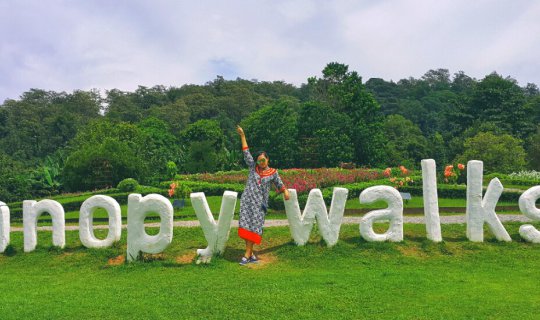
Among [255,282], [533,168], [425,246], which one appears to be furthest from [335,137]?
[255,282]

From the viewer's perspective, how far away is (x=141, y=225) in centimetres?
924

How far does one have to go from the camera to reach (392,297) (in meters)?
6.81

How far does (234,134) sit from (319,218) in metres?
39.3

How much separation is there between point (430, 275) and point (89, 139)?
3164 cm

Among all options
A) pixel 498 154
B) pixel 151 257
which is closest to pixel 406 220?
pixel 151 257

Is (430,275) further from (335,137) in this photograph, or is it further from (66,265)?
(335,137)

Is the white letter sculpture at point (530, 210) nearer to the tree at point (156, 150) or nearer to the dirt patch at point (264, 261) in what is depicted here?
the dirt patch at point (264, 261)

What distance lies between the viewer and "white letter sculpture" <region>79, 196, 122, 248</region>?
983 cm

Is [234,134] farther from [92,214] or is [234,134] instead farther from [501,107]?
[92,214]

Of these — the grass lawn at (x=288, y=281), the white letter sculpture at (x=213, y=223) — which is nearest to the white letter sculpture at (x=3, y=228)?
the grass lawn at (x=288, y=281)

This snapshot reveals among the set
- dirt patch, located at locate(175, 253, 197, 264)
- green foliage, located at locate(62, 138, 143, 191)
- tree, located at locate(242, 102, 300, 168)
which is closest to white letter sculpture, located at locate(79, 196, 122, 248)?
dirt patch, located at locate(175, 253, 197, 264)

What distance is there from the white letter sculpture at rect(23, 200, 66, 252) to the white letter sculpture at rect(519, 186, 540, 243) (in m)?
9.54

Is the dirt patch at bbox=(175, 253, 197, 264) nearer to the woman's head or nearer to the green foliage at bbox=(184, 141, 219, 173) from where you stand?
the woman's head

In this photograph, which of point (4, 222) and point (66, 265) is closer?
point (66, 265)
